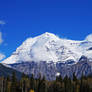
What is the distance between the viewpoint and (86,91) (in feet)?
634

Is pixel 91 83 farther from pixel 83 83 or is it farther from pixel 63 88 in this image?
pixel 63 88

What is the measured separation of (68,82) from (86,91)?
1401 cm

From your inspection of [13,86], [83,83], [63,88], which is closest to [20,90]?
[13,86]

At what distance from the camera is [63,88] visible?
198 m

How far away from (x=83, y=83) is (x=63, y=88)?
14.4 meters

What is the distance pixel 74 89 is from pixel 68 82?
854cm

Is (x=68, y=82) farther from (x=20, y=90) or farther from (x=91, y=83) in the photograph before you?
(x=20, y=90)

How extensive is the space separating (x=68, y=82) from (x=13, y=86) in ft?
128

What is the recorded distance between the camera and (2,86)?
178 metres

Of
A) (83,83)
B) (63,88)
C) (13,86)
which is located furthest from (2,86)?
(83,83)

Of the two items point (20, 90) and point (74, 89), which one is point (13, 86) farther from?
point (74, 89)

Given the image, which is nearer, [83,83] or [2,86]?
[2,86]

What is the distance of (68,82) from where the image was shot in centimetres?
19838

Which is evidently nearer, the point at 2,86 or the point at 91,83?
the point at 2,86
